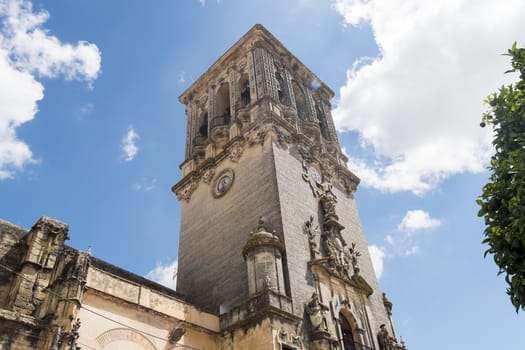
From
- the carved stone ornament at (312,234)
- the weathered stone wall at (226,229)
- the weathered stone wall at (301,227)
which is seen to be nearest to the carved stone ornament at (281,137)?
the weathered stone wall at (301,227)

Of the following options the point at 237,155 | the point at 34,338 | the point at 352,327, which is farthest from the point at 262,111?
the point at 34,338

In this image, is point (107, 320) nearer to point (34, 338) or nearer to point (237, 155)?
point (34, 338)

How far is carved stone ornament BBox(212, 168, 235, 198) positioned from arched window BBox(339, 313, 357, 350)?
7.94 metres

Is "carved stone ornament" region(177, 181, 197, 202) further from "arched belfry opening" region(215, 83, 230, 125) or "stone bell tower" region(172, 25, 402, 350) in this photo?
"arched belfry opening" region(215, 83, 230, 125)

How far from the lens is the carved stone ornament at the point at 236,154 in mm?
21891

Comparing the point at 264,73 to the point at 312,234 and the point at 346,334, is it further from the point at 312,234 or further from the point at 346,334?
the point at 346,334

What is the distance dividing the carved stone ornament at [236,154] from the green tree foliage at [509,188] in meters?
14.5

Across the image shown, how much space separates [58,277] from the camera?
41.2 ft

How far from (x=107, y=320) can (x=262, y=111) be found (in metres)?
12.7

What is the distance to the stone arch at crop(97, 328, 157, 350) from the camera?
1287 cm

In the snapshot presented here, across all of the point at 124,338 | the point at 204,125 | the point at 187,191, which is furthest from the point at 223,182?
the point at 124,338

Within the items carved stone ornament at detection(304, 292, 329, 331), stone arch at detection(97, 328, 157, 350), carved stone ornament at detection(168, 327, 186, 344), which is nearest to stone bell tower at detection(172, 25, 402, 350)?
carved stone ornament at detection(304, 292, 329, 331)

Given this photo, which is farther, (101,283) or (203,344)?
(203,344)

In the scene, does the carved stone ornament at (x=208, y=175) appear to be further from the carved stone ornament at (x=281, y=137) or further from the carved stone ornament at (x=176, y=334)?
the carved stone ornament at (x=176, y=334)
